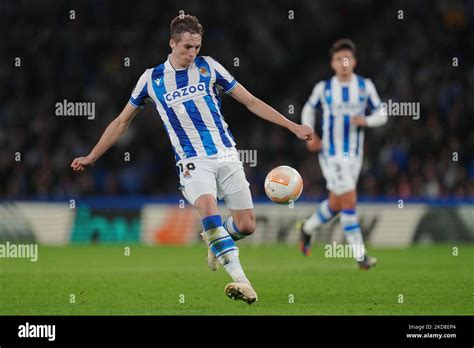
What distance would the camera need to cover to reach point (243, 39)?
2222 centimetres

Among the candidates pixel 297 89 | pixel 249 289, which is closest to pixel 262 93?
pixel 297 89

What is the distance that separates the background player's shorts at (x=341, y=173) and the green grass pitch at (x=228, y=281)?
3.29 ft

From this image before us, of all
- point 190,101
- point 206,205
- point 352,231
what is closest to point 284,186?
point 206,205

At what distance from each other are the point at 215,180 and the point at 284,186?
668 mm

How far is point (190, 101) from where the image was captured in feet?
28.4

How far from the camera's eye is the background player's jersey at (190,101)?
8656mm

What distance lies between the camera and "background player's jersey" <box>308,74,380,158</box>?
12266 mm

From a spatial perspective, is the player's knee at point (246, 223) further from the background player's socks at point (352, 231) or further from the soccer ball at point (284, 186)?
the background player's socks at point (352, 231)

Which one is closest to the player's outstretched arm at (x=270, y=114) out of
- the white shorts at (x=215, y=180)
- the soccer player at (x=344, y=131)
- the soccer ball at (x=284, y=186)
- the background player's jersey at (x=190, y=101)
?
the background player's jersey at (x=190, y=101)

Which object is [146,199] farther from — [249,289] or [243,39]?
[249,289]

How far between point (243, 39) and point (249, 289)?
1473cm

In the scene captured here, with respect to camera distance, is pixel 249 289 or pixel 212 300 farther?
pixel 212 300

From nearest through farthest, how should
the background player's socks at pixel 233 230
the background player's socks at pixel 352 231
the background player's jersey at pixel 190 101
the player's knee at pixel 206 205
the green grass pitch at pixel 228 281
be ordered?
the green grass pitch at pixel 228 281
the player's knee at pixel 206 205
the background player's jersey at pixel 190 101
the background player's socks at pixel 233 230
the background player's socks at pixel 352 231

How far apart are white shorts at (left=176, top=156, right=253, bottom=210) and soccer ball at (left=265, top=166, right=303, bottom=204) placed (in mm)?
253
